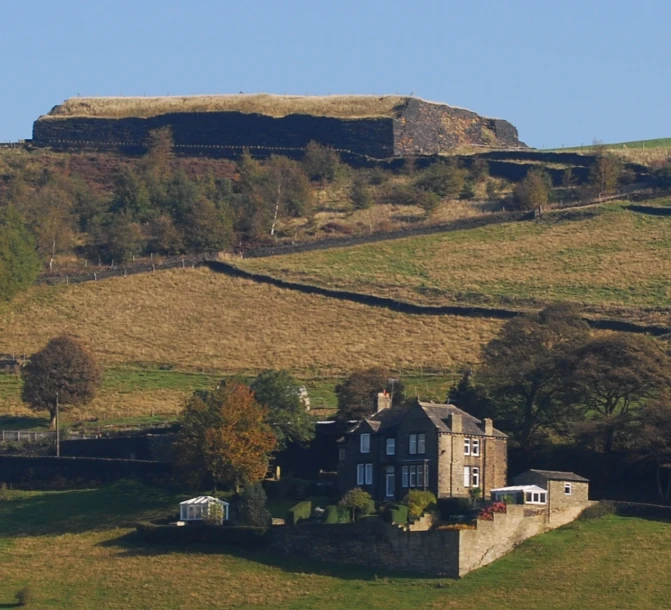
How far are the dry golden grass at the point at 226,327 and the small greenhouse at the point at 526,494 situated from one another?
3157 cm

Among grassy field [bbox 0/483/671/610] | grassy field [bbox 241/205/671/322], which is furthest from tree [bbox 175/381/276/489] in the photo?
grassy field [bbox 241/205/671/322]

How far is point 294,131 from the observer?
16662 cm

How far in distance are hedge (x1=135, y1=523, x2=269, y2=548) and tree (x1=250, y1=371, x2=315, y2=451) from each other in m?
8.88

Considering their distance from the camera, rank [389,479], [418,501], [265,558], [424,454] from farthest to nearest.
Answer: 1. [389,479]
2. [424,454]
3. [418,501]
4. [265,558]

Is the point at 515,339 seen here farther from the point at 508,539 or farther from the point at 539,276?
the point at 539,276

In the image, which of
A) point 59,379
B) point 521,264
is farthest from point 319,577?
point 521,264

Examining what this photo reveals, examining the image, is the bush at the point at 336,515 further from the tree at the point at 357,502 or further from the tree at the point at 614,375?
A: the tree at the point at 614,375

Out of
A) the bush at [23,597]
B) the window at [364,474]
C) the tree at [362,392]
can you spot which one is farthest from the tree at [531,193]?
the bush at [23,597]

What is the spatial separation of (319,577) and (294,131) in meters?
99.9

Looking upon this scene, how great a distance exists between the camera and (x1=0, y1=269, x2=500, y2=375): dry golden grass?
361 feet

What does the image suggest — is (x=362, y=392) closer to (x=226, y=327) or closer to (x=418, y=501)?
(x=418, y=501)

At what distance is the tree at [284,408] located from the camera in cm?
8394

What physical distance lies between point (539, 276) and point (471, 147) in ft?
140

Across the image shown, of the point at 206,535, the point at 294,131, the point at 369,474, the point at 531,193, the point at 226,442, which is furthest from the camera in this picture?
the point at 294,131
